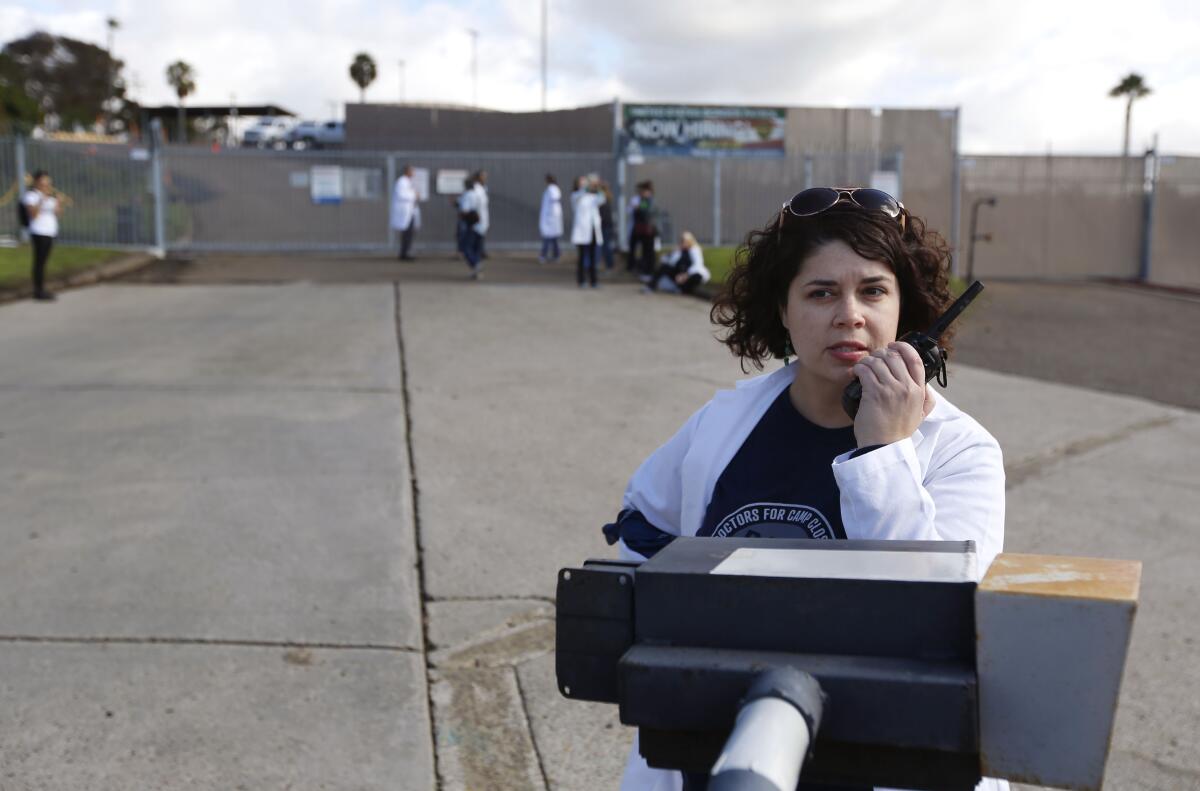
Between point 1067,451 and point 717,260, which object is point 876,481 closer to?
point 1067,451

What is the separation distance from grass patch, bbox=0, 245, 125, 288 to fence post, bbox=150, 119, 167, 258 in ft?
3.31

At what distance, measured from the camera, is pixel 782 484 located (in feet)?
6.53

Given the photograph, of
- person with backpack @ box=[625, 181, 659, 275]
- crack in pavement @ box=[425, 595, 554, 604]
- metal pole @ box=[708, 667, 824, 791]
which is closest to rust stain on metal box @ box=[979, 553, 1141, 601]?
metal pole @ box=[708, 667, 824, 791]

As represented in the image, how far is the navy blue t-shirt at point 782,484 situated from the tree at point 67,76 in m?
75.9

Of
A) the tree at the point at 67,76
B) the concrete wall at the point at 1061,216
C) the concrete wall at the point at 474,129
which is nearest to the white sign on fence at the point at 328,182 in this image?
the concrete wall at the point at 474,129

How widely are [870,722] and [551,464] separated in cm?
597

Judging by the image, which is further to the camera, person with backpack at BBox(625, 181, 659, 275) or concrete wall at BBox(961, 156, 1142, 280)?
concrete wall at BBox(961, 156, 1142, 280)

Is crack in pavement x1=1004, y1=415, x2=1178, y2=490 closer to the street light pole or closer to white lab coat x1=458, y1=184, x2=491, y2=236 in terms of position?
the street light pole

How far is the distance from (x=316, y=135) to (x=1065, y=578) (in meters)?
48.2

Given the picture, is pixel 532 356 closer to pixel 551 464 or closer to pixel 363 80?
pixel 551 464

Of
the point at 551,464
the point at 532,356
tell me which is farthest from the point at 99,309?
the point at 551,464

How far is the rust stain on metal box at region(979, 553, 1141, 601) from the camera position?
3.55 feet

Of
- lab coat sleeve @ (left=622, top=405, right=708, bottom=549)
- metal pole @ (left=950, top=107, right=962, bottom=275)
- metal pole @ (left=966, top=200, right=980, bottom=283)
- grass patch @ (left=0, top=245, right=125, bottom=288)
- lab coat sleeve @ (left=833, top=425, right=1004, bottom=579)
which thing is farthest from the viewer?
metal pole @ (left=950, top=107, right=962, bottom=275)

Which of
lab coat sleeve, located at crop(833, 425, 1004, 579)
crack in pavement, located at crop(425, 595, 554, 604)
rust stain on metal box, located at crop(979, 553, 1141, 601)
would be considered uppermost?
rust stain on metal box, located at crop(979, 553, 1141, 601)
